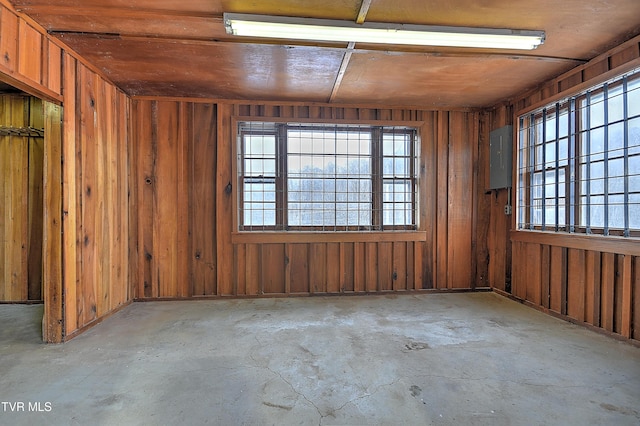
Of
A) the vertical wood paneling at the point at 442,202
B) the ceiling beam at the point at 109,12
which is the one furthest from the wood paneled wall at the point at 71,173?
the vertical wood paneling at the point at 442,202

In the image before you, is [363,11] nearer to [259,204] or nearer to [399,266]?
[259,204]

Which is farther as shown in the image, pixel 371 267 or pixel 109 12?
pixel 371 267

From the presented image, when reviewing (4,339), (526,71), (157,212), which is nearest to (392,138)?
(526,71)

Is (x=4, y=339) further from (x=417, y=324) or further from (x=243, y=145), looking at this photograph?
(x=417, y=324)

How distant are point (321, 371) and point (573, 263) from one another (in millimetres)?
2927

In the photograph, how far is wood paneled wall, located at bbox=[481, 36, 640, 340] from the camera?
266 cm

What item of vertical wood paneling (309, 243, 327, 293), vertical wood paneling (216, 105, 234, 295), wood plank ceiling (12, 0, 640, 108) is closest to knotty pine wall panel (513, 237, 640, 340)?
wood plank ceiling (12, 0, 640, 108)

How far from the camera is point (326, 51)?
277cm

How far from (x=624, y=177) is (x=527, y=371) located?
2.01 metres

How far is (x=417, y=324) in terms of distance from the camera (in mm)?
3129

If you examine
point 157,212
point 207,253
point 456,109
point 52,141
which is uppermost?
point 456,109

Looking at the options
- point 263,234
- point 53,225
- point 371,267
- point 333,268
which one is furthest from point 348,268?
point 53,225

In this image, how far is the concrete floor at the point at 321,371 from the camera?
174 centimetres

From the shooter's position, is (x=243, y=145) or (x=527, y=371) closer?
(x=527, y=371)
